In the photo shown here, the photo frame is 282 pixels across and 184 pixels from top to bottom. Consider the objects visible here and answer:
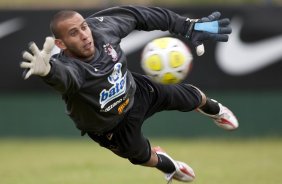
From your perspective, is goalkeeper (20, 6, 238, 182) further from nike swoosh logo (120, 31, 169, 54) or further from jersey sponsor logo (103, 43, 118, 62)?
nike swoosh logo (120, 31, 169, 54)

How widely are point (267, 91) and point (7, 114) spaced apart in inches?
216

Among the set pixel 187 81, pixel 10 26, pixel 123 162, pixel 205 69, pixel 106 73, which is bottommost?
pixel 123 162

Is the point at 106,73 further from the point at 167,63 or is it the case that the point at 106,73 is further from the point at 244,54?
the point at 244,54

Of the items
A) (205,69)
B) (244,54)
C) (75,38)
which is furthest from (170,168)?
(244,54)

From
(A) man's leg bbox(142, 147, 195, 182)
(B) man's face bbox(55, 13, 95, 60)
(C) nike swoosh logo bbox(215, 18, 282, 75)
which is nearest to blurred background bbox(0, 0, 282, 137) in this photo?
(C) nike swoosh logo bbox(215, 18, 282, 75)

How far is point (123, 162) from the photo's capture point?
1256 centimetres

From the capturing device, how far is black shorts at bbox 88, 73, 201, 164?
8.31m

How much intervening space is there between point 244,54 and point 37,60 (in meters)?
8.64

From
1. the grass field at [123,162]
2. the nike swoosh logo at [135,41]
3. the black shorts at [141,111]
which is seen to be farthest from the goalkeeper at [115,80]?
the nike swoosh logo at [135,41]

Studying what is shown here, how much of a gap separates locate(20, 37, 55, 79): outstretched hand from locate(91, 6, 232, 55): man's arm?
79.2 inches

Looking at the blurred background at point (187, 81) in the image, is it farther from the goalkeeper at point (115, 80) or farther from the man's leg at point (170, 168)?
the goalkeeper at point (115, 80)

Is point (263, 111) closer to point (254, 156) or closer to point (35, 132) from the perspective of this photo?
point (254, 156)

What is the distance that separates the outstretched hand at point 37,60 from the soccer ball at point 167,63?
6.86 feet

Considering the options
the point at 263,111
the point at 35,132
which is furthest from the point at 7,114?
the point at 263,111
